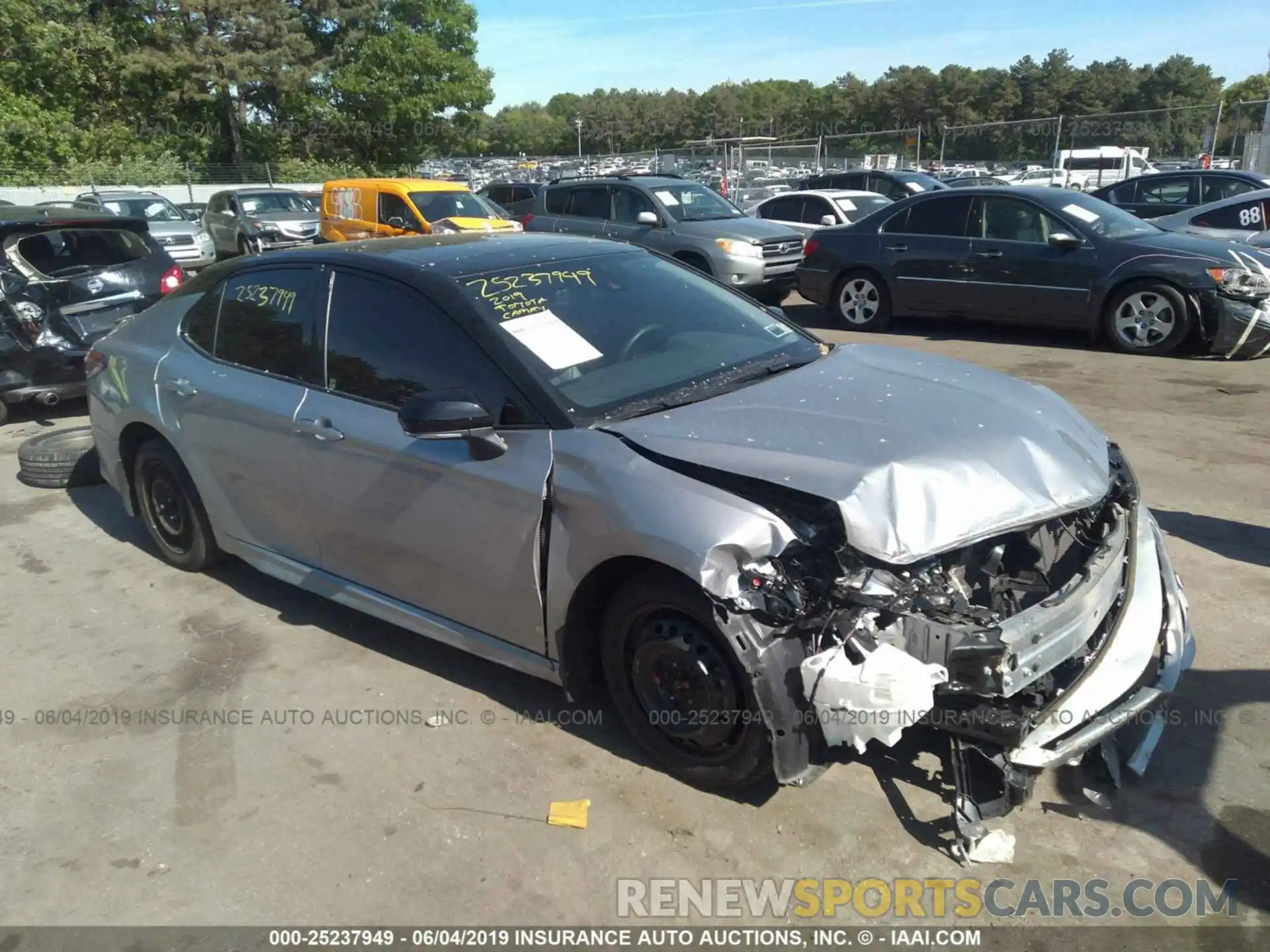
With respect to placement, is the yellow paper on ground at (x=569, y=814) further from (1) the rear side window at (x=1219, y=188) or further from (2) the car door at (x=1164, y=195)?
(1) the rear side window at (x=1219, y=188)

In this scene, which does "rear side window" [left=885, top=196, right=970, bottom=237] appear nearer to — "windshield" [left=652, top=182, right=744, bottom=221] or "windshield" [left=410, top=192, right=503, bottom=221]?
"windshield" [left=652, top=182, right=744, bottom=221]

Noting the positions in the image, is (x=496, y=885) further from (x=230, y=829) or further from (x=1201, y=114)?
(x=1201, y=114)

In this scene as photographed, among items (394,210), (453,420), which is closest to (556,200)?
(394,210)

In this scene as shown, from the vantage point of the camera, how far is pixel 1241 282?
8703 millimetres

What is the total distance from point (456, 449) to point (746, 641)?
1.29 metres

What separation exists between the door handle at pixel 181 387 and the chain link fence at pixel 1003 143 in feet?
88.7

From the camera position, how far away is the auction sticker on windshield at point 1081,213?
9.60 metres

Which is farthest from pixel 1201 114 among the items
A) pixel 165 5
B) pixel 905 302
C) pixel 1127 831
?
pixel 165 5

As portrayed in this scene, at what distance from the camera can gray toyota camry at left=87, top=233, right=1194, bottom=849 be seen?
2.76 m

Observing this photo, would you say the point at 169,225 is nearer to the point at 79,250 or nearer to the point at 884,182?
the point at 79,250

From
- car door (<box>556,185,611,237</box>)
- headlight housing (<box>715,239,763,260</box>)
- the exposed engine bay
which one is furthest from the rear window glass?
the exposed engine bay

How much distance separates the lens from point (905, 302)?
1085cm

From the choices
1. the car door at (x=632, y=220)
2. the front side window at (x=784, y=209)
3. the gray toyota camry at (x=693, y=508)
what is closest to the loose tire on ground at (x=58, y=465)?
the gray toyota camry at (x=693, y=508)

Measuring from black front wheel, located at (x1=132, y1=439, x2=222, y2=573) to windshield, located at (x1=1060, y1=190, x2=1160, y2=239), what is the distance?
27.6 feet
